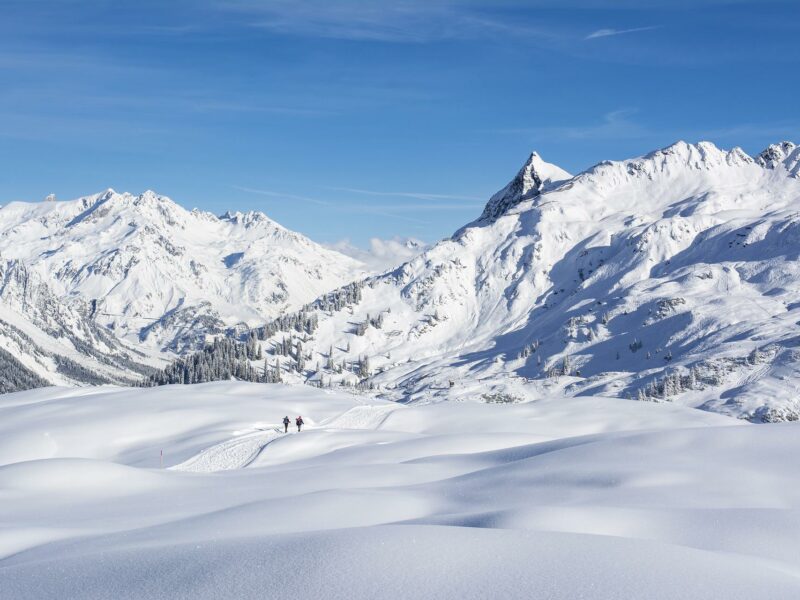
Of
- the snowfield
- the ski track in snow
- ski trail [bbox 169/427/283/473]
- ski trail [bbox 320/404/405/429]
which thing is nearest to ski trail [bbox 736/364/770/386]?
ski trail [bbox 320/404/405/429]

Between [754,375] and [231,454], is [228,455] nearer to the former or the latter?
[231,454]

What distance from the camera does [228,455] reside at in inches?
1790

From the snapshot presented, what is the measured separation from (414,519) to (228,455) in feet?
91.2

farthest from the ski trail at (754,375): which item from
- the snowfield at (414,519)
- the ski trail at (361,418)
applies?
the snowfield at (414,519)

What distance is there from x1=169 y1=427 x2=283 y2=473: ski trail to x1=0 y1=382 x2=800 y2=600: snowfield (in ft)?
0.53

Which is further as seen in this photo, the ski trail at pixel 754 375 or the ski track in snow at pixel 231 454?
the ski trail at pixel 754 375

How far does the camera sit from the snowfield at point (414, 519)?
1195 cm

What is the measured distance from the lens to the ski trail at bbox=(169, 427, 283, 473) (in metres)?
Answer: 43.7

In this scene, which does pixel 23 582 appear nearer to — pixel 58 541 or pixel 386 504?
pixel 58 541

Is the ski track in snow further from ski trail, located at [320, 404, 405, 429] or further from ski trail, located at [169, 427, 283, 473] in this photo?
ski trail, located at [320, 404, 405, 429]

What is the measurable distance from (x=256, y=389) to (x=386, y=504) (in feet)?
189

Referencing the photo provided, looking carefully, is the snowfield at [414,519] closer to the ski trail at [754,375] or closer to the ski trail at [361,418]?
the ski trail at [361,418]

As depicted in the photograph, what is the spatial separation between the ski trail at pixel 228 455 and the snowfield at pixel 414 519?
0.53 ft

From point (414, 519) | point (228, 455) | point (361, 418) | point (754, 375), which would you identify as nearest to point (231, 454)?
point (228, 455)
